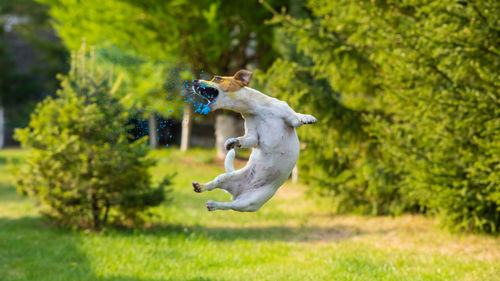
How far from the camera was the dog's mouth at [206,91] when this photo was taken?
2682mm

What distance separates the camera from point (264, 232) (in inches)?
299

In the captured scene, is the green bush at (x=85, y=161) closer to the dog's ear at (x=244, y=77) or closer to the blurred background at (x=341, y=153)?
the blurred background at (x=341, y=153)

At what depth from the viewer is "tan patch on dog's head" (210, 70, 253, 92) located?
2824mm

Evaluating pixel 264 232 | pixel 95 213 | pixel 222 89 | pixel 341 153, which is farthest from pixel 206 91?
pixel 341 153

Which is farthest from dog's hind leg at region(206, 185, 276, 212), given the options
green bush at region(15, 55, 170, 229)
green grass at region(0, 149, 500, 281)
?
green bush at region(15, 55, 170, 229)

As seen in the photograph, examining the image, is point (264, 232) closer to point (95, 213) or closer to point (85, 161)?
point (95, 213)

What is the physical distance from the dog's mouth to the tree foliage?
396 cm

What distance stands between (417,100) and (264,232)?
10.5 feet

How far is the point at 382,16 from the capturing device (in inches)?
262

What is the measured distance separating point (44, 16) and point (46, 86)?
5289mm

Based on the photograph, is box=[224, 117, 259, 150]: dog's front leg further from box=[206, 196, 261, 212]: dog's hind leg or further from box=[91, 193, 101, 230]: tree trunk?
box=[91, 193, 101, 230]: tree trunk

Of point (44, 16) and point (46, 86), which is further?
point (44, 16)

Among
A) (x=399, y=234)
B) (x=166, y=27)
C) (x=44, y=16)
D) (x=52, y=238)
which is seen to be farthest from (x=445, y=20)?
(x=44, y=16)

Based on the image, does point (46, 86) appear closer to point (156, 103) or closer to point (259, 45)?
point (259, 45)
